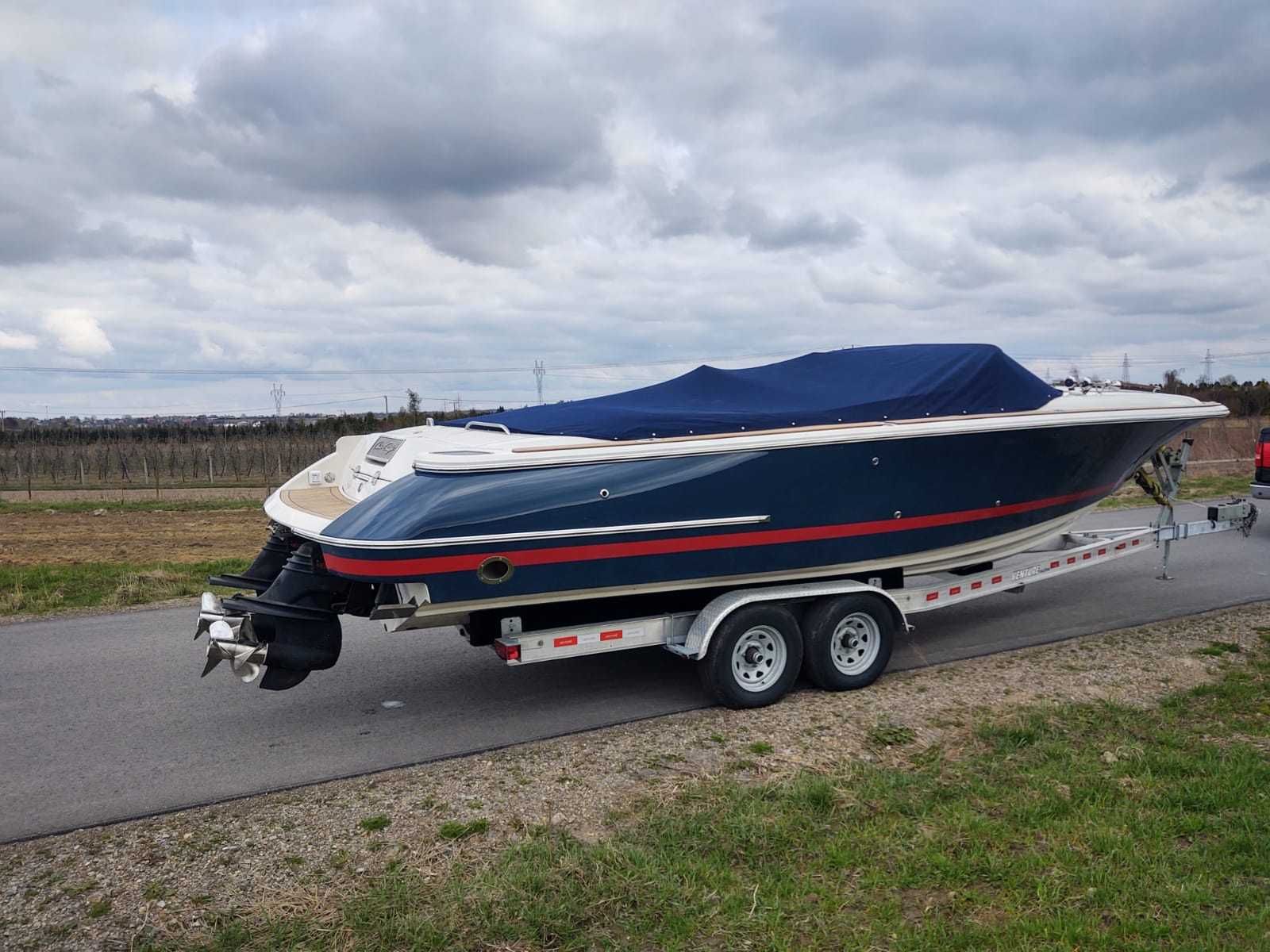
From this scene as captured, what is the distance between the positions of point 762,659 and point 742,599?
0.48m

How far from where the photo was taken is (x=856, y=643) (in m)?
6.52

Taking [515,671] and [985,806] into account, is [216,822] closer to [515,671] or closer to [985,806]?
[515,671]

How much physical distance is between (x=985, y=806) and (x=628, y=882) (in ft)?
5.68

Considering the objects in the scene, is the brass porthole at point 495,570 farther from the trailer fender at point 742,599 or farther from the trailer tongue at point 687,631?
the trailer fender at point 742,599

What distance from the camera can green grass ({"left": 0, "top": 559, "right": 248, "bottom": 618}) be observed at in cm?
937

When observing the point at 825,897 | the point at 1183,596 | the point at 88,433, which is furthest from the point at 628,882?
the point at 88,433

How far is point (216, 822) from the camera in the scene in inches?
183

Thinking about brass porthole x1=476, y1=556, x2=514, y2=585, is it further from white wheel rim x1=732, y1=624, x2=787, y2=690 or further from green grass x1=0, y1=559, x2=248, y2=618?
green grass x1=0, y1=559, x2=248, y2=618

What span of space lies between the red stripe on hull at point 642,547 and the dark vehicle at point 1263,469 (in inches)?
250

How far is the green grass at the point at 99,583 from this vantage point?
30.7ft

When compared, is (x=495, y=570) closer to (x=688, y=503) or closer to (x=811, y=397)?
(x=688, y=503)

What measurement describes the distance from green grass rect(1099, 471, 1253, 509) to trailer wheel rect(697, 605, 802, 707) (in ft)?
33.5

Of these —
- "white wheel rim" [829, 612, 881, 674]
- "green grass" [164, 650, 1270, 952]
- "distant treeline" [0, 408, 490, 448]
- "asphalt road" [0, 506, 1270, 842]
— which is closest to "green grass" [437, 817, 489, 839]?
"green grass" [164, 650, 1270, 952]

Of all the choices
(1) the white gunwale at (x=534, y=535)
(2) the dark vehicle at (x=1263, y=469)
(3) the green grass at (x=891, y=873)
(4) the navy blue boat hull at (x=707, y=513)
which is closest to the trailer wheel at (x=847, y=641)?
(4) the navy blue boat hull at (x=707, y=513)
